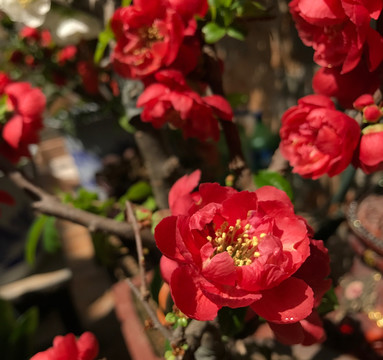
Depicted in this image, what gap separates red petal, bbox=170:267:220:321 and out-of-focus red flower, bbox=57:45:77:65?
0.67 metres

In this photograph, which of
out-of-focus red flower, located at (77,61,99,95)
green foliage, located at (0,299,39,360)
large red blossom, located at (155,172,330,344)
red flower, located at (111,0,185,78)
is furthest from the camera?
out-of-focus red flower, located at (77,61,99,95)

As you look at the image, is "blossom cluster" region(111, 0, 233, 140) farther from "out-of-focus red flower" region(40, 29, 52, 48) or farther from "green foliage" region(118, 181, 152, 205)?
"out-of-focus red flower" region(40, 29, 52, 48)

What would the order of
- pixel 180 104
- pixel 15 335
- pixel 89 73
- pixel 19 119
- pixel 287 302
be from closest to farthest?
1. pixel 287 302
2. pixel 180 104
3. pixel 19 119
4. pixel 15 335
5. pixel 89 73

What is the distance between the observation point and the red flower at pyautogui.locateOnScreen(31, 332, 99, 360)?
290 millimetres

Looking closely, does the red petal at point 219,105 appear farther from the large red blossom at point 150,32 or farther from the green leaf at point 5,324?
the green leaf at point 5,324

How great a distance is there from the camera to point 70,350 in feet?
0.98

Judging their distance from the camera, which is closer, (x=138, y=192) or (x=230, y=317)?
(x=230, y=317)

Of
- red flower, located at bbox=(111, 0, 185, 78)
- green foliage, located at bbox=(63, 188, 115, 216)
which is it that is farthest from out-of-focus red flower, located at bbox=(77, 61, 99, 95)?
red flower, located at bbox=(111, 0, 185, 78)

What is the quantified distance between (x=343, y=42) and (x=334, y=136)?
0.08 meters

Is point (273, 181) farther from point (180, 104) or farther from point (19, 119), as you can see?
point (19, 119)

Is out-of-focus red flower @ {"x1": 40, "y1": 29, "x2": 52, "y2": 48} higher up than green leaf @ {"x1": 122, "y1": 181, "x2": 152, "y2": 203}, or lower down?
higher up

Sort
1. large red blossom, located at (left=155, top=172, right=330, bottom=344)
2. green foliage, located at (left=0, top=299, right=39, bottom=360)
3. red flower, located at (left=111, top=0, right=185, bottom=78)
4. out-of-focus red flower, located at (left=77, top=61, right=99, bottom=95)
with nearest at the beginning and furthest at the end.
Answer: large red blossom, located at (left=155, top=172, right=330, bottom=344)
red flower, located at (left=111, top=0, right=185, bottom=78)
green foliage, located at (left=0, top=299, right=39, bottom=360)
out-of-focus red flower, located at (left=77, top=61, right=99, bottom=95)

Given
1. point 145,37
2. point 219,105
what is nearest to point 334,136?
point 219,105

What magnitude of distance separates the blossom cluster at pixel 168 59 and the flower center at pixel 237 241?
127 mm
